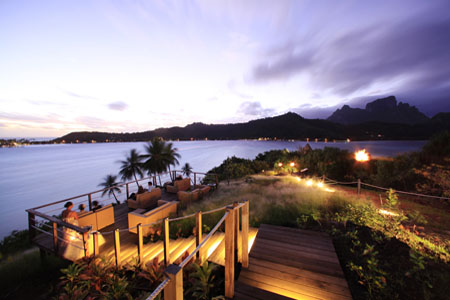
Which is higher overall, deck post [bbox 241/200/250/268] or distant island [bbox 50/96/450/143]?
distant island [bbox 50/96/450/143]

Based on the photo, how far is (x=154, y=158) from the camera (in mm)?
19219

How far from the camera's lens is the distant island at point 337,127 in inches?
1473

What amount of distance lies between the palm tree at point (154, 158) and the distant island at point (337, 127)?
130 feet

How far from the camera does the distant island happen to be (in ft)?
123

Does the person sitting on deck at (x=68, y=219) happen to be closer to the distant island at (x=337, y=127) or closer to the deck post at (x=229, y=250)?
the deck post at (x=229, y=250)

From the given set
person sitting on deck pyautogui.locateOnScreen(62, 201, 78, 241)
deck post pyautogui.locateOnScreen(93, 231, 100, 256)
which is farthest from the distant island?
person sitting on deck pyautogui.locateOnScreen(62, 201, 78, 241)

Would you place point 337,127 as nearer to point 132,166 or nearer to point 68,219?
point 132,166

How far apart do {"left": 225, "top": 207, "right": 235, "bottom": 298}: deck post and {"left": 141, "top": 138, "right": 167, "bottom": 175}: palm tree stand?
18.1m

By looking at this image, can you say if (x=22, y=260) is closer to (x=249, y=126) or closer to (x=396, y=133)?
(x=396, y=133)

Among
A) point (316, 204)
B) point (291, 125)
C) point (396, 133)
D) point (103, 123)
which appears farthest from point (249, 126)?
point (316, 204)

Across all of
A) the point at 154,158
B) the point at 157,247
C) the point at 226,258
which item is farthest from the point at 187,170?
the point at 226,258

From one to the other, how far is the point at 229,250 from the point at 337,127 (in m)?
62.3

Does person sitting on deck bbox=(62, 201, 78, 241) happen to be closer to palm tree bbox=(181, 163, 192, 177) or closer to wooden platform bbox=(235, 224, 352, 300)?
wooden platform bbox=(235, 224, 352, 300)

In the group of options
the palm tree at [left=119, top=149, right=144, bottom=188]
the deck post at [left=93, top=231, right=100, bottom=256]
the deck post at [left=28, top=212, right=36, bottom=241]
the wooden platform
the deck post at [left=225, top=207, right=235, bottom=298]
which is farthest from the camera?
the palm tree at [left=119, top=149, right=144, bottom=188]
